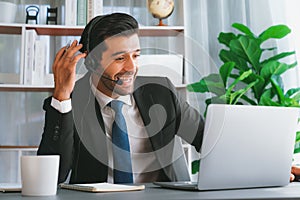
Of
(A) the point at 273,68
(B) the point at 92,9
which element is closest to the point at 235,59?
(A) the point at 273,68

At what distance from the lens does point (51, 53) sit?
3062 millimetres

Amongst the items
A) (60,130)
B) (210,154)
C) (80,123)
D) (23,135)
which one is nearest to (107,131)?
(80,123)

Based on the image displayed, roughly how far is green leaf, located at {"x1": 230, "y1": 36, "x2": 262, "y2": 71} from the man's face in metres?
1.18

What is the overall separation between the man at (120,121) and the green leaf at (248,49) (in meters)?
1.06

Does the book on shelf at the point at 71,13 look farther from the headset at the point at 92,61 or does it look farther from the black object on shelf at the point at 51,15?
the headset at the point at 92,61

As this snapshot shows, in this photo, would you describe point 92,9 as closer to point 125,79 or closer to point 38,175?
point 125,79

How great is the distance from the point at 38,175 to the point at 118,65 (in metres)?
0.68

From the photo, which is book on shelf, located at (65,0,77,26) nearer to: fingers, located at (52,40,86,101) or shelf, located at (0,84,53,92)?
shelf, located at (0,84,53,92)

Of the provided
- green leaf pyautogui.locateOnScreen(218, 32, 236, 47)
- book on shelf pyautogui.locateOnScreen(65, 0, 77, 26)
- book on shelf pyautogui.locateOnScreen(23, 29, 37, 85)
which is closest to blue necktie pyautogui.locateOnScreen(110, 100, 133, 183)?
book on shelf pyautogui.locateOnScreen(23, 29, 37, 85)

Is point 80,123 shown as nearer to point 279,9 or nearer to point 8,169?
point 8,169

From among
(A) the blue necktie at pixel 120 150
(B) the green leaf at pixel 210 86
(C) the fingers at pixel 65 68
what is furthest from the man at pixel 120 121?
(B) the green leaf at pixel 210 86

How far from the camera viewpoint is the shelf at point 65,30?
2766mm

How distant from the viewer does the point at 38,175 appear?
100cm

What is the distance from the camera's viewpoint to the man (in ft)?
5.27
